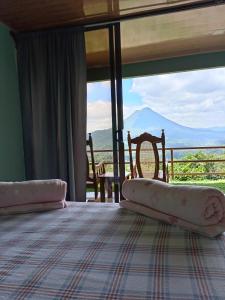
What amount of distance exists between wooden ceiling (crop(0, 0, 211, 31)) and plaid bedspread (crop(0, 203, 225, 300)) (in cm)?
191

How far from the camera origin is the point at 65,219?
1.39 meters

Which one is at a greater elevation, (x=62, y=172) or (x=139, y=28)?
(x=139, y=28)

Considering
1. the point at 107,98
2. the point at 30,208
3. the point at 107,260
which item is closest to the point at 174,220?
the point at 107,260

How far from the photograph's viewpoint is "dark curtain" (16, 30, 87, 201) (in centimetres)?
284

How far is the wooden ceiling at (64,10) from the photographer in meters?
2.38

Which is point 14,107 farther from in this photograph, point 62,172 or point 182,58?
point 182,58

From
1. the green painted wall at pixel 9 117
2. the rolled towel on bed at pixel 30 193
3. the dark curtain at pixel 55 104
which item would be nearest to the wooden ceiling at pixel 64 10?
the dark curtain at pixel 55 104

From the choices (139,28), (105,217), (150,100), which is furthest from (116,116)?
(150,100)

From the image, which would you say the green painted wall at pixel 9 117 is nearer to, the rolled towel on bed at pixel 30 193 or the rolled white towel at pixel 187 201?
the rolled towel on bed at pixel 30 193

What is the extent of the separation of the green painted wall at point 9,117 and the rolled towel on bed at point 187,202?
1815mm

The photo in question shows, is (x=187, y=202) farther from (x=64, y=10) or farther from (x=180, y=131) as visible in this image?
(x=180, y=131)

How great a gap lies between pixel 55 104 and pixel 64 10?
0.90 meters

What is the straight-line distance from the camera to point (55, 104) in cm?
290

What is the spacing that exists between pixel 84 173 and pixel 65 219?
1.48 meters
